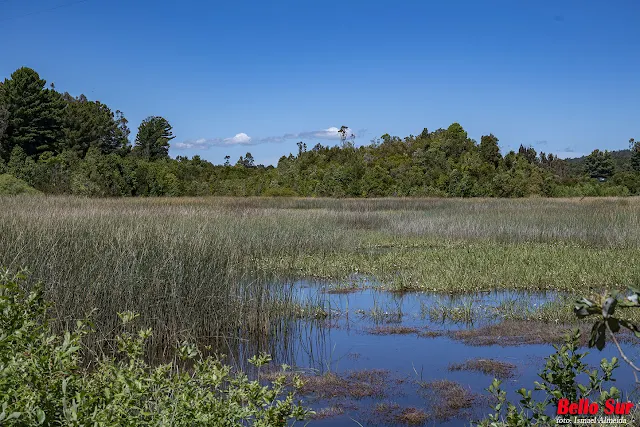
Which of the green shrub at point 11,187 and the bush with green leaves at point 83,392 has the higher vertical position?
the green shrub at point 11,187

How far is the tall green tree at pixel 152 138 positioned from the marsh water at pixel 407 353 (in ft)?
150

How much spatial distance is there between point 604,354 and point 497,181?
31879 mm

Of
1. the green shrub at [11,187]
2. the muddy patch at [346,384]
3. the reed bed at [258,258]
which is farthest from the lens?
the green shrub at [11,187]

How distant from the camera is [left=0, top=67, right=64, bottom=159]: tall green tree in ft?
133

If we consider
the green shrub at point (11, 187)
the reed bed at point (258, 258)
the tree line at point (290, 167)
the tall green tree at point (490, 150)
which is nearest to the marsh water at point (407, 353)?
the reed bed at point (258, 258)

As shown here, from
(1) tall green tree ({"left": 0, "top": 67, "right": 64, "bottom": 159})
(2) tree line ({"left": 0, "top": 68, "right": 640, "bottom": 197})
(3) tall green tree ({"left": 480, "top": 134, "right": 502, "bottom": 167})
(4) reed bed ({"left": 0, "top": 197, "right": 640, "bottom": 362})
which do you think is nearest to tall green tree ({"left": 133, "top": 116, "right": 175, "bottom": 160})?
(2) tree line ({"left": 0, "top": 68, "right": 640, "bottom": 197})

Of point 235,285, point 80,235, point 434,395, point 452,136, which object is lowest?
point 434,395

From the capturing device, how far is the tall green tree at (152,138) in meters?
52.2

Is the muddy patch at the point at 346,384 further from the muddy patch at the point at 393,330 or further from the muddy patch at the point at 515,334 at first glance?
the muddy patch at the point at 515,334

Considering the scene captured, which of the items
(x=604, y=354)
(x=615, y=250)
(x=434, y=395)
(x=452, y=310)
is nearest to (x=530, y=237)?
(x=615, y=250)

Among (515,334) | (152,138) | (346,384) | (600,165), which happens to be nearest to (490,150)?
(600,165)

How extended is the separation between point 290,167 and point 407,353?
37.0m

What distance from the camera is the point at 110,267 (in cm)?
625

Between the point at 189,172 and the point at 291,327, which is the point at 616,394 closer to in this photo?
the point at 291,327
